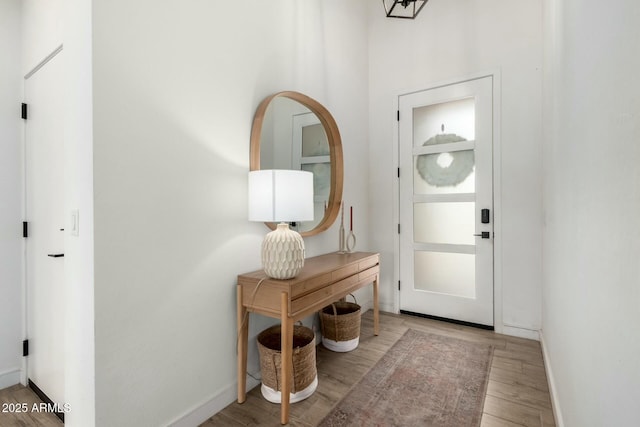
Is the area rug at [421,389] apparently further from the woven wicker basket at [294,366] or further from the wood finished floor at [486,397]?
the woven wicker basket at [294,366]

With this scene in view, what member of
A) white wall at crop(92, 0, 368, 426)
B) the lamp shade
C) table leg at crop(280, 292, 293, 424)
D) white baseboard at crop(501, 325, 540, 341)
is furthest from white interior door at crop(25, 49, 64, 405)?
white baseboard at crop(501, 325, 540, 341)

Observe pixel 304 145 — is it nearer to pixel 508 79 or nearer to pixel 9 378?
pixel 508 79

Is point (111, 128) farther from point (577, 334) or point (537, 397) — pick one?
point (537, 397)

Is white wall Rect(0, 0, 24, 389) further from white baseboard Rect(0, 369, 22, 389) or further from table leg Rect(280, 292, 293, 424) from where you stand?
table leg Rect(280, 292, 293, 424)

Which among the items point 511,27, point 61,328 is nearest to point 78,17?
point 61,328

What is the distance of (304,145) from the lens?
2.49 m

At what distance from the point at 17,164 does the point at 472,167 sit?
3.52 metres

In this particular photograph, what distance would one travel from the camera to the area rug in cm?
167

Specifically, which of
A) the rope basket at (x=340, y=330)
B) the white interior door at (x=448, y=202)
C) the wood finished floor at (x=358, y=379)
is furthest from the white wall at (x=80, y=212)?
the white interior door at (x=448, y=202)

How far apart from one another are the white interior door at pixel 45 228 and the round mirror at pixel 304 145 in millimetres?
1150

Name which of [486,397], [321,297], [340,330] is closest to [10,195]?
[321,297]

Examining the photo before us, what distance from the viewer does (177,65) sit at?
157 cm

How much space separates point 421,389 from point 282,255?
3.97ft

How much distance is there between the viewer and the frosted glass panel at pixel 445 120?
9.64ft
